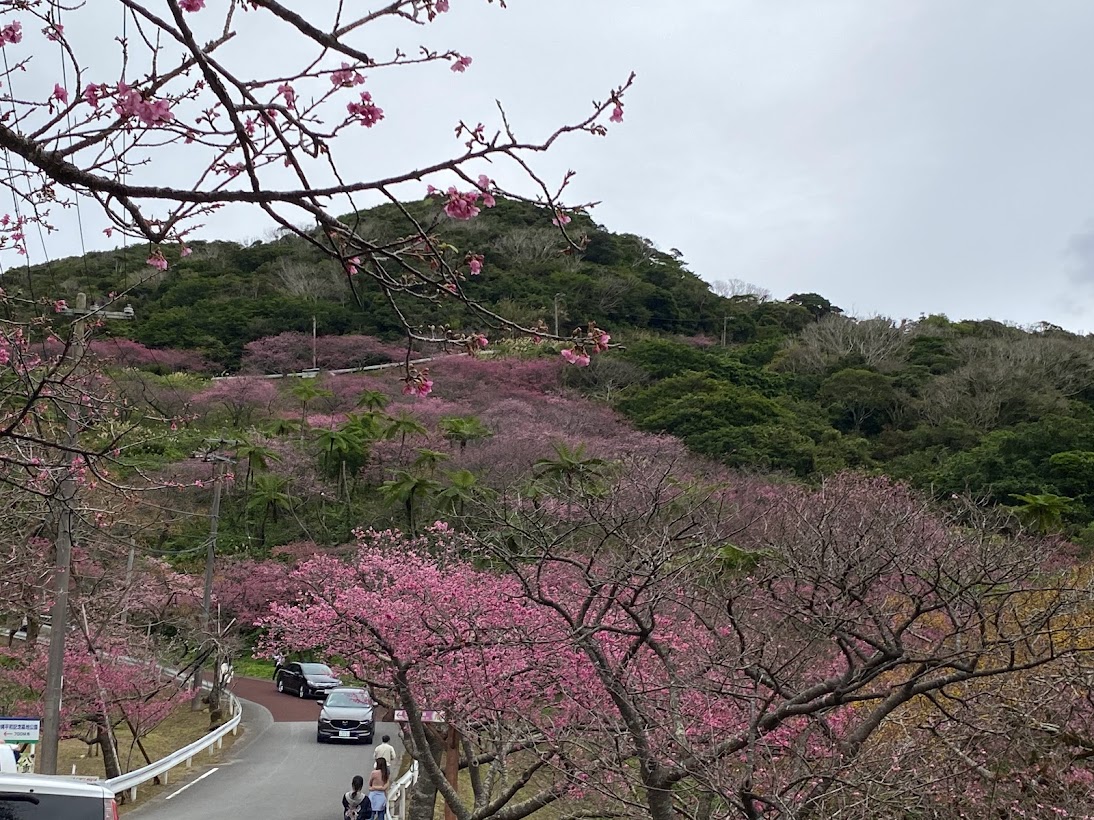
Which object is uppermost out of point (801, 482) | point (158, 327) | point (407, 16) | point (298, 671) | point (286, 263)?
point (286, 263)

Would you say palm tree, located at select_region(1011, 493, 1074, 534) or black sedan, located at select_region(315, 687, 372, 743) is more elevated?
palm tree, located at select_region(1011, 493, 1074, 534)

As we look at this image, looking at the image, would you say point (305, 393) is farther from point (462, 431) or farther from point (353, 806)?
point (353, 806)

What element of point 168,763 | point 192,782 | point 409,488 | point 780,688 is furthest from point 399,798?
point 409,488

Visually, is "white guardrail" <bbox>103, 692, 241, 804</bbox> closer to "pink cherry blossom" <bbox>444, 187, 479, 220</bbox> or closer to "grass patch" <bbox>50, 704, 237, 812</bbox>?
"grass patch" <bbox>50, 704, 237, 812</bbox>

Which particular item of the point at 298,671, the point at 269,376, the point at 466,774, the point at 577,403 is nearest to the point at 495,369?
the point at 577,403

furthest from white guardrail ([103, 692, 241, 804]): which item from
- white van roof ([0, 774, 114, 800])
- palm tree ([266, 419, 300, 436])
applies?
palm tree ([266, 419, 300, 436])

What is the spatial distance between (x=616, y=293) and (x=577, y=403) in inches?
678

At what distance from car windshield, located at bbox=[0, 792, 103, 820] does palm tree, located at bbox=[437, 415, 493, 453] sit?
28.2 m

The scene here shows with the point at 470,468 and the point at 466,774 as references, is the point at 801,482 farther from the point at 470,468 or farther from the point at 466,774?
the point at 466,774

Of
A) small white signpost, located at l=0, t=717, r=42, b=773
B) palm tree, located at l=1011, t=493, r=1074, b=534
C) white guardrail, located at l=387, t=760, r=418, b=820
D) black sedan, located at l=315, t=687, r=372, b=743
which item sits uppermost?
palm tree, located at l=1011, t=493, r=1074, b=534

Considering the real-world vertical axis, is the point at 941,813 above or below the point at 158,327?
below

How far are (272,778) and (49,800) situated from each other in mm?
12093

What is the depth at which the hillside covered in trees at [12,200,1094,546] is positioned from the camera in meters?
29.0

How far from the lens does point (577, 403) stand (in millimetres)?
39594
